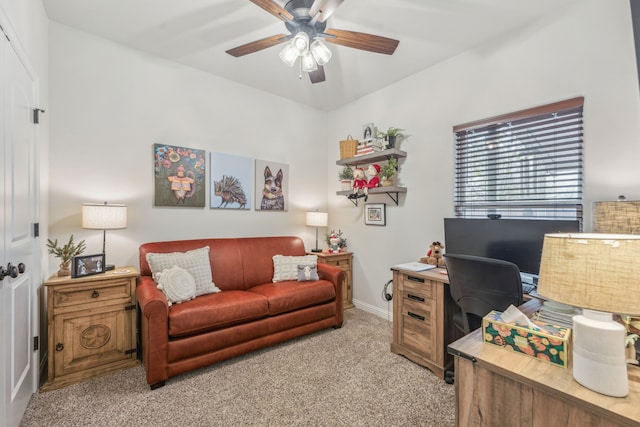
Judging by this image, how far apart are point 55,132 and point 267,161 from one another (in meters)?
2.04

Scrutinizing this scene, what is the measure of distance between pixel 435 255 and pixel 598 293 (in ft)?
6.57

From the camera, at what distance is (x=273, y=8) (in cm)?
174

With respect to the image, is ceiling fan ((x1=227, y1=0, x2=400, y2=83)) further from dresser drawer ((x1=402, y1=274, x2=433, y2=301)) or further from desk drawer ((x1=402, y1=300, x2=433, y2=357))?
desk drawer ((x1=402, y1=300, x2=433, y2=357))

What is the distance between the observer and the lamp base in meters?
0.83

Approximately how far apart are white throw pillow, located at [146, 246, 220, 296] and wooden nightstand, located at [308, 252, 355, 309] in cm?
141

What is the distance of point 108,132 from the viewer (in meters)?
2.71

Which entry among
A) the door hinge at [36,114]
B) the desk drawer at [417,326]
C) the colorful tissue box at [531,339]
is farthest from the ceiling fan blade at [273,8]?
the desk drawer at [417,326]

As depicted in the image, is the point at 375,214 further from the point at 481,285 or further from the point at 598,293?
the point at 598,293

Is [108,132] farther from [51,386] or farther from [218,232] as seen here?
[51,386]

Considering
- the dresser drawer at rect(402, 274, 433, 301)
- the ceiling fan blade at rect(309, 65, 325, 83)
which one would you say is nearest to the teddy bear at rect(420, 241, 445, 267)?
the dresser drawer at rect(402, 274, 433, 301)

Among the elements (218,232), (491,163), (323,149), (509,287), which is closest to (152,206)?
(218,232)

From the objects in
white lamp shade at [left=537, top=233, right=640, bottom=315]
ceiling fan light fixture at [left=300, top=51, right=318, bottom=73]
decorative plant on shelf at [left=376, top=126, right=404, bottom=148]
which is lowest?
white lamp shade at [left=537, top=233, right=640, bottom=315]

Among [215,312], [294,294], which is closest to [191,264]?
[215,312]

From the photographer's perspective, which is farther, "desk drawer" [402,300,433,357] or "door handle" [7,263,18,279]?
"desk drawer" [402,300,433,357]
